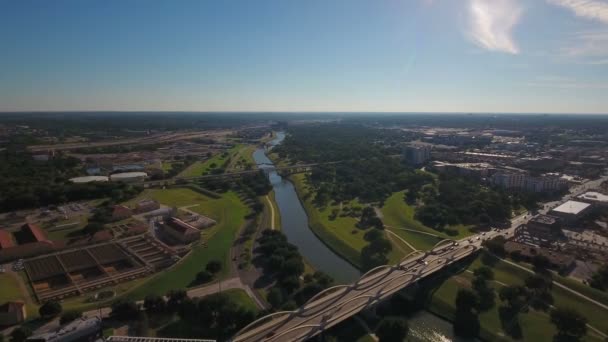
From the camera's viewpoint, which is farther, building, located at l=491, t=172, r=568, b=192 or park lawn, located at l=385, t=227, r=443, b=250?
building, located at l=491, t=172, r=568, b=192

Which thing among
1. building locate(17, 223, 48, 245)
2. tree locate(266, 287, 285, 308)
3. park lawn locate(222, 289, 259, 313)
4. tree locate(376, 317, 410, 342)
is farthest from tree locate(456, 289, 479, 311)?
building locate(17, 223, 48, 245)

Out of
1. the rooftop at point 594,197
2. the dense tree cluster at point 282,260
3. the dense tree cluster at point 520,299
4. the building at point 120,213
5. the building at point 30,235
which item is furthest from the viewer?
the rooftop at point 594,197

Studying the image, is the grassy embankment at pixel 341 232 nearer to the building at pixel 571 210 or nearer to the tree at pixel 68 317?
the building at pixel 571 210

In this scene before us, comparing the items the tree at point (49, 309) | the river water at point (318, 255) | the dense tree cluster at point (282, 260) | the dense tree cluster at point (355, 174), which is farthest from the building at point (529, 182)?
the tree at point (49, 309)

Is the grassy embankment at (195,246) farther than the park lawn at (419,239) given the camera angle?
No

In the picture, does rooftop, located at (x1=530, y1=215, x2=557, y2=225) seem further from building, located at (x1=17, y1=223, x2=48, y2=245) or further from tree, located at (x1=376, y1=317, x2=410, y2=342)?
building, located at (x1=17, y1=223, x2=48, y2=245)

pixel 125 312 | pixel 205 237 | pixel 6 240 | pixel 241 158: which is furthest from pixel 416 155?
pixel 6 240

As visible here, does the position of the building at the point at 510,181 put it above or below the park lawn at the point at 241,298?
above
